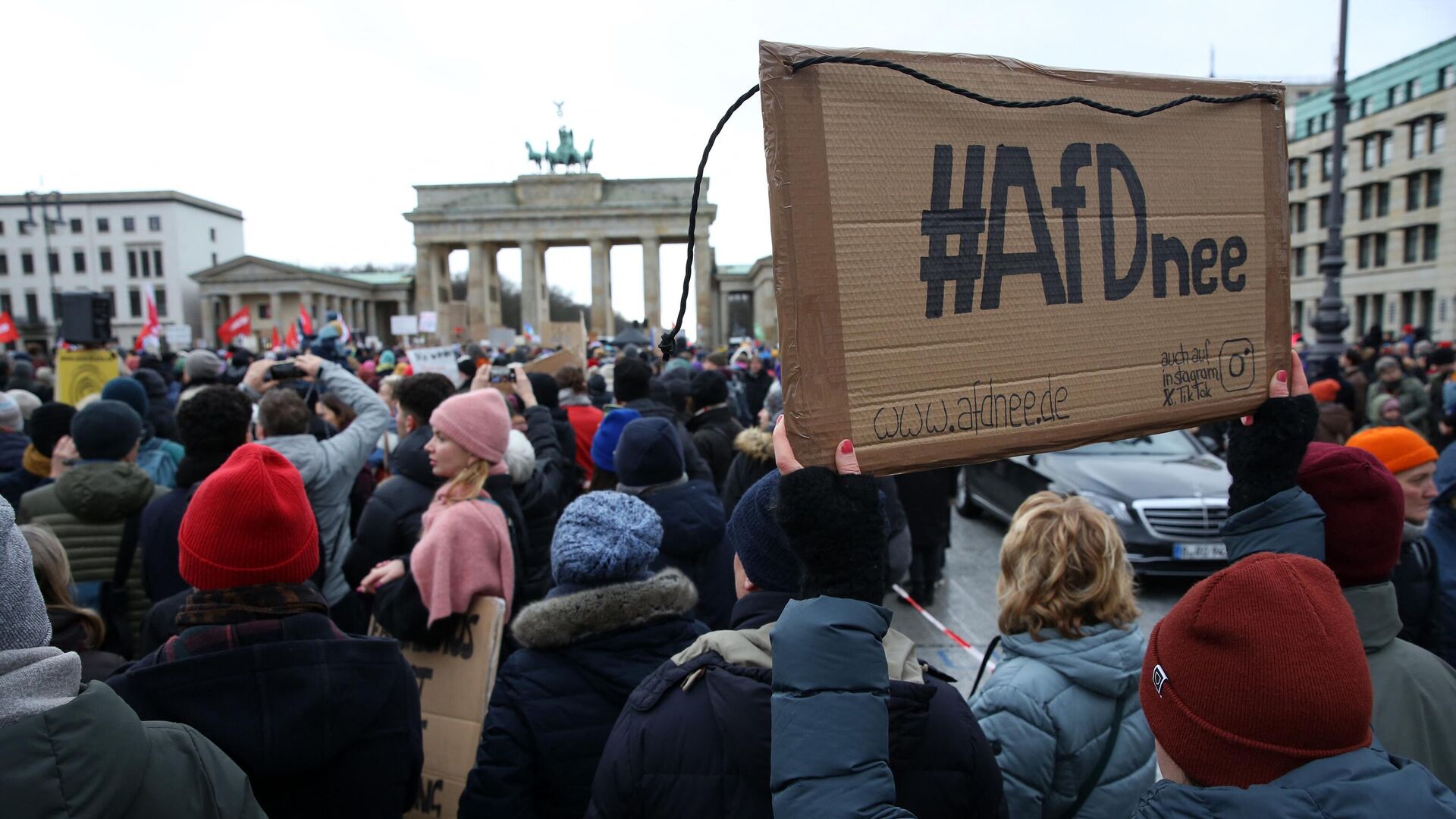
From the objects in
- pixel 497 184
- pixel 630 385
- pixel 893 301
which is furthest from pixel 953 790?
pixel 497 184

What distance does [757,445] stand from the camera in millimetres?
5371

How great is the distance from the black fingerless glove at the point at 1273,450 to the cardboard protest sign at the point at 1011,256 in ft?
0.19

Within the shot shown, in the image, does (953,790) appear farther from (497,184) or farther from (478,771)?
(497,184)

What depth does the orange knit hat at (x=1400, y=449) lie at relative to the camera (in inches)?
128

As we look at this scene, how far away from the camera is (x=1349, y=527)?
6.78ft

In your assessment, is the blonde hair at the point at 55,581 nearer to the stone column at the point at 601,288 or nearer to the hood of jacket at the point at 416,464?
the hood of jacket at the point at 416,464

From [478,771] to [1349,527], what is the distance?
230cm

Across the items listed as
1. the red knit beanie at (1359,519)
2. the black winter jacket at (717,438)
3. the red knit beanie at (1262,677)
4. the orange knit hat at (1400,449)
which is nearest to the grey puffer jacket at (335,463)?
the black winter jacket at (717,438)

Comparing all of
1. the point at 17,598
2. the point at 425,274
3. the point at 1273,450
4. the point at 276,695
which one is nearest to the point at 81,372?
the point at 276,695

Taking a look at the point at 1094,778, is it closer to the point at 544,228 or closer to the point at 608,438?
the point at 608,438

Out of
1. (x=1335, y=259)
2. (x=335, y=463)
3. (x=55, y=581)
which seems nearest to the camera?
(x=55, y=581)

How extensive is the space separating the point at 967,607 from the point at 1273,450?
18.4 ft

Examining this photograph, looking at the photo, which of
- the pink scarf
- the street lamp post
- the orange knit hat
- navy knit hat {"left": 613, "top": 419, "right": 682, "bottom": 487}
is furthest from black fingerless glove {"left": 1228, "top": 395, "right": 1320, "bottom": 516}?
the street lamp post

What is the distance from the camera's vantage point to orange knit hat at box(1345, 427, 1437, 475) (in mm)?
3262
